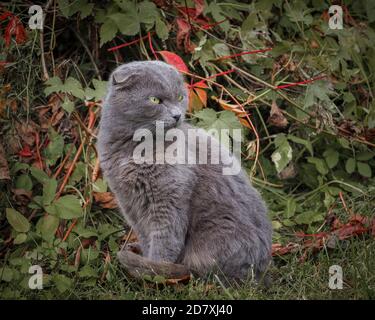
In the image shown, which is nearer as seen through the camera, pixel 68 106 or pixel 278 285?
pixel 278 285

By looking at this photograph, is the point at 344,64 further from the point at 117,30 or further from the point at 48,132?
the point at 48,132

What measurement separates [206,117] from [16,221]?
1.08 metres

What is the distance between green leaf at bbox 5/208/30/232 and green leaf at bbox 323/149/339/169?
176 cm

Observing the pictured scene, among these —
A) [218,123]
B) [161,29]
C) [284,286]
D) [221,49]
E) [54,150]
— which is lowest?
[284,286]

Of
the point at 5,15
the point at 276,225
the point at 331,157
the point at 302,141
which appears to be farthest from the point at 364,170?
the point at 5,15

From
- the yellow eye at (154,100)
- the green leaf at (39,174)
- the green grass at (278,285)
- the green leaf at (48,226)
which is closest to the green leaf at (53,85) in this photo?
the green leaf at (39,174)

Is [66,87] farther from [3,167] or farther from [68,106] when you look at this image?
[3,167]

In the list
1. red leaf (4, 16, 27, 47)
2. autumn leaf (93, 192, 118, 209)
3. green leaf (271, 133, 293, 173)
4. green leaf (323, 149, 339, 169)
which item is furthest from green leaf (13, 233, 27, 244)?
green leaf (323, 149, 339, 169)

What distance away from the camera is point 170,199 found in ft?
8.80

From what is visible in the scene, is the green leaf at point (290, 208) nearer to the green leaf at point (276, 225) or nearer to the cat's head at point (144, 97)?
the green leaf at point (276, 225)

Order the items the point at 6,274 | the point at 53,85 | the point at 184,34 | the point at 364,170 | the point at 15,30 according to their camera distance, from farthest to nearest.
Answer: the point at 364,170
the point at 184,34
the point at 15,30
the point at 53,85
the point at 6,274

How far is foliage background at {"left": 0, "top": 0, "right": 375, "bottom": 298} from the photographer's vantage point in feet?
10.0

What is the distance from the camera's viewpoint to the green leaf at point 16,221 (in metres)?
3.05

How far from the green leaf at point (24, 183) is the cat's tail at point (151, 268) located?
0.80 metres
